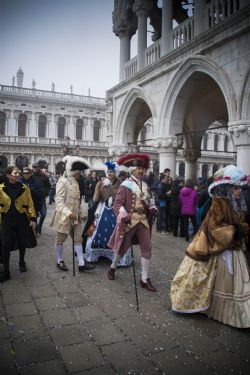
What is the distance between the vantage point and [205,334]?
10.3 ft

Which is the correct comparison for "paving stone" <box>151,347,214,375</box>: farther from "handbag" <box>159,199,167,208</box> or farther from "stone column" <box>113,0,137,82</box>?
"stone column" <box>113,0,137,82</box>

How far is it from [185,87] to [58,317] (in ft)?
26.8

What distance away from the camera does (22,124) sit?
128 feet

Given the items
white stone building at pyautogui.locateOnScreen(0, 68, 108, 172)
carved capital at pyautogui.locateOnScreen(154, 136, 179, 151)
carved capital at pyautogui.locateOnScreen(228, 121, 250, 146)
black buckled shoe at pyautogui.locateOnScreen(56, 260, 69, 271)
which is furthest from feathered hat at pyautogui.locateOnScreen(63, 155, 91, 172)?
white stone building at pyautogui.locateOnScreen(0, 68, 108, 172)

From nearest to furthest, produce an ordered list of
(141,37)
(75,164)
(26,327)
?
1. (26,327)
2. (75,164)
3. (141,37)

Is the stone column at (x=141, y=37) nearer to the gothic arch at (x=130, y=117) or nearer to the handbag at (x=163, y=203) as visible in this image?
the gothic arch at (x=130, y=117)

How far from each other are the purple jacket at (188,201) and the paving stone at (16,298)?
497 cm

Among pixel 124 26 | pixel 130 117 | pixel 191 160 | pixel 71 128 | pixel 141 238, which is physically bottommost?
pixel 141 238

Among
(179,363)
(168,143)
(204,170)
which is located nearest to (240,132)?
(168,143)

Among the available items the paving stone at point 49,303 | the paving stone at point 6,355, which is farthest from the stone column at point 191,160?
the paving stone at point 6,355

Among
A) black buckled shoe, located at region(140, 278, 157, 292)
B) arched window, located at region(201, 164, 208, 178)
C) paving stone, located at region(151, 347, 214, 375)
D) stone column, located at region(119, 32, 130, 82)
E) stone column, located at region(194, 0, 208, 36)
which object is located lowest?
paving stone, located at region(151, 347, 214, 375)

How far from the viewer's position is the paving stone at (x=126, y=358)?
99.4 inches

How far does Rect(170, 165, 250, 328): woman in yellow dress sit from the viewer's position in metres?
3.32

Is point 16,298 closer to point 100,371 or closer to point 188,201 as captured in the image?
point 100,371
